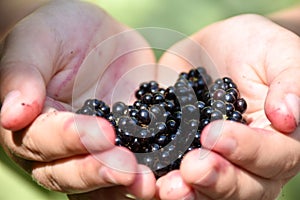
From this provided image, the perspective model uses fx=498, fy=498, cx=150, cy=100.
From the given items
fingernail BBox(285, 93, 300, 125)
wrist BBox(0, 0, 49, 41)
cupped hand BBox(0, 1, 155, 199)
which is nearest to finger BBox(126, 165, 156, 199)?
cupped hand BBox(0, 1, 155, 199)

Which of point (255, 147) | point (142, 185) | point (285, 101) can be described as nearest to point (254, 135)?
point (255, 147)

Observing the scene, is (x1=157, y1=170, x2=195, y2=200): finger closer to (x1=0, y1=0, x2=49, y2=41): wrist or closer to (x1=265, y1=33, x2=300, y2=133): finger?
(x1=265, y1=33, x2=300, y2=133): finger

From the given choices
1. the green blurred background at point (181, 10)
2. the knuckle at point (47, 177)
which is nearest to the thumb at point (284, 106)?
the knuckle at point (47, 177)

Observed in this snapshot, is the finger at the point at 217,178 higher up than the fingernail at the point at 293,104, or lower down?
lower down

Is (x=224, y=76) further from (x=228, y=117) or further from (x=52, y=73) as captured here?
(x=52, y=73)

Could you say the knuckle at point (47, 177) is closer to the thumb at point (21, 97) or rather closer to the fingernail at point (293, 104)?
the thumb at point (21, 97)

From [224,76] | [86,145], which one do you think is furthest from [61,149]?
[224,76]
